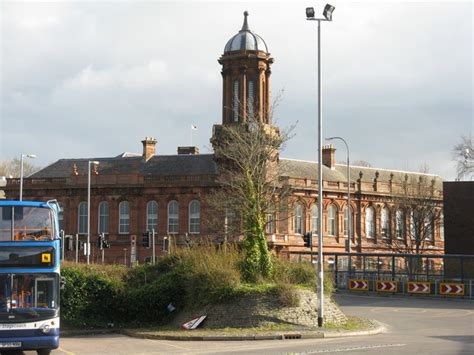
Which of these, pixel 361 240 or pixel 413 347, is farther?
pixel 361 240

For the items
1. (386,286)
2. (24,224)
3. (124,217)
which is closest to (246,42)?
(124,217)

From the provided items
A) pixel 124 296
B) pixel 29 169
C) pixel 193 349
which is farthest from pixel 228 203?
pixel 29 169

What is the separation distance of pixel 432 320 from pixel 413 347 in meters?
11.3

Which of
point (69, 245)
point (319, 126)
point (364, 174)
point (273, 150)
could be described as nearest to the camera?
point (69, 245)

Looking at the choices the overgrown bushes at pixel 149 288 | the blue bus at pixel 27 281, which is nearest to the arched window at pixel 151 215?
the overgrown bushes at pixel 149 288

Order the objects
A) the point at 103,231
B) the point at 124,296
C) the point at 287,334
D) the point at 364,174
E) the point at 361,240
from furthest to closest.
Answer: the point at 364,174 → the point at 361,240 → the point at 103,231 → the point at 124,296 → the point at 287,334

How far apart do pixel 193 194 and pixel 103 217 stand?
9.40 m

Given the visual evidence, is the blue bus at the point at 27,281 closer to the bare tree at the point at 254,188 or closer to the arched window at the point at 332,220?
the bare tree at the point at 254,188

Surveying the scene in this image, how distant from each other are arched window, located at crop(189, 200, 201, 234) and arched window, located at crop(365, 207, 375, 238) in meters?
19.3

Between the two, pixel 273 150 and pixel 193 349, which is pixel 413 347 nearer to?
pixel 193 349

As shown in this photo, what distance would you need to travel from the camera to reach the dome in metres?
70.6

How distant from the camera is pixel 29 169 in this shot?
348 feet

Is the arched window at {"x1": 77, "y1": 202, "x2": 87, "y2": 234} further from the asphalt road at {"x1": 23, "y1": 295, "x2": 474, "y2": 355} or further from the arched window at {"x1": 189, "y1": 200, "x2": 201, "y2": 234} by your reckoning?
the asphalt road at {"x1": 23, "y1": 295, "x2": 474, "y2": 355}

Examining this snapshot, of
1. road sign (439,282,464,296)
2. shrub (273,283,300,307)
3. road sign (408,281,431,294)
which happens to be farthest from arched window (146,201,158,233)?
shrub (273,283,300,307)
